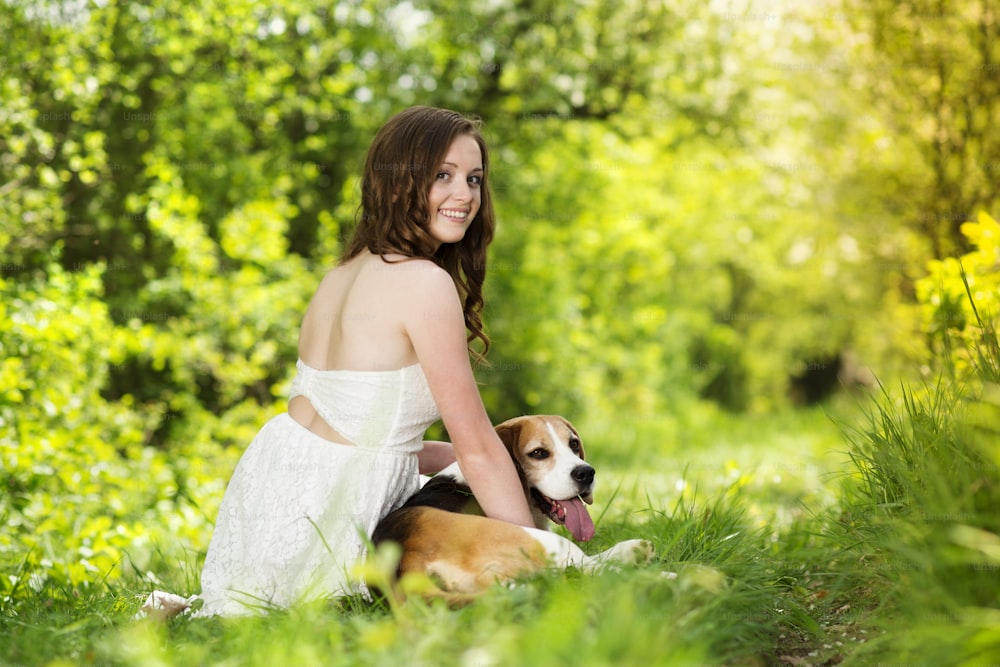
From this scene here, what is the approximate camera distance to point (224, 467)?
750cm

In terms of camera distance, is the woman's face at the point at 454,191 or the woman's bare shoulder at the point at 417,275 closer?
the woman's bare shoulder at the point at 417,275

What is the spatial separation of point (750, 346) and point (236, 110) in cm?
1535

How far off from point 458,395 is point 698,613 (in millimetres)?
1135

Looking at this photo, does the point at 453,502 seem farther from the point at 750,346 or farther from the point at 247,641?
the point at 750,346

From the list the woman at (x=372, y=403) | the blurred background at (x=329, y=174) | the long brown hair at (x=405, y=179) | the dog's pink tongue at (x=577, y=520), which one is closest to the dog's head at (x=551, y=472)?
the dog's pink tongue at (x=577, y=520)

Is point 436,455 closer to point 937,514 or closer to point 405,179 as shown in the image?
point 405,179

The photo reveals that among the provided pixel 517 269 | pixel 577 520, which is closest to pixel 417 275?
pixel 577 520

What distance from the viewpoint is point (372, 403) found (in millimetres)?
3328

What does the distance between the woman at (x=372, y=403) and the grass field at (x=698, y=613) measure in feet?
0.96

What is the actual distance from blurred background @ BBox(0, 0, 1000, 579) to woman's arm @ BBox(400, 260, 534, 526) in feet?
6.00

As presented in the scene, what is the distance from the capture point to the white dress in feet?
10.6

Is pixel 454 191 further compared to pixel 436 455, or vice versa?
pixel 436 455

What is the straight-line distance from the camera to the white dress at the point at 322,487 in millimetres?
3244

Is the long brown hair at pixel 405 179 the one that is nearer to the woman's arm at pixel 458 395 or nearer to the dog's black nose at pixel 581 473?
the woman's arm at pixel 458 395
